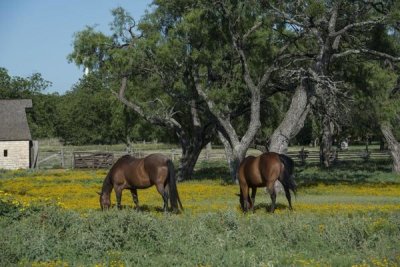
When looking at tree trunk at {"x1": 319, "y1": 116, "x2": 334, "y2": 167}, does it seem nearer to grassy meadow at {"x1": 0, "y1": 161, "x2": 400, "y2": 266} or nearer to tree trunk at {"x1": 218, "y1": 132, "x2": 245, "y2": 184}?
tree trunk at {"x1": 218, "y1": 132, "x2": 245, "y2": 184}

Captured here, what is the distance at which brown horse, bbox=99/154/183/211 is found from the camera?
19516 millimetres

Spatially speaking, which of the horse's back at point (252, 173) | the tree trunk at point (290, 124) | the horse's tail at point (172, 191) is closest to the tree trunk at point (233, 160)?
the tree trunk at point (290, 124)

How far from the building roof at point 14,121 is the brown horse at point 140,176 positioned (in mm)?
39158

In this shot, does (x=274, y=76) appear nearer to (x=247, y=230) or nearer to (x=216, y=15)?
(x=216, y=15)

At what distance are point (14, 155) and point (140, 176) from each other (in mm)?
39864

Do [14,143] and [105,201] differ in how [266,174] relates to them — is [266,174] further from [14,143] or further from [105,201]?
[14,143]

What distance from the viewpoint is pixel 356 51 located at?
2939 centimetres

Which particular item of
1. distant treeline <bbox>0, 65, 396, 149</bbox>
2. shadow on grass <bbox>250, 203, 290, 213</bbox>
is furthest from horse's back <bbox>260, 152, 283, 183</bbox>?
distant treeline <bbox>0, 65, 396, 149</bbox>

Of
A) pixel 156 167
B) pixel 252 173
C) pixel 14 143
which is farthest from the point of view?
pixel 14 143

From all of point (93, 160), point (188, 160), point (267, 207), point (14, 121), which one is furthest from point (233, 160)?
point (14, 121)

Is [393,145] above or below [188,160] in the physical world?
above

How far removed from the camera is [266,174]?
64.5ft

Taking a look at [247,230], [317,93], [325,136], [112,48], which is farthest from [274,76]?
[247,230]

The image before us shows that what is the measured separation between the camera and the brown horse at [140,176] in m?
19.5
